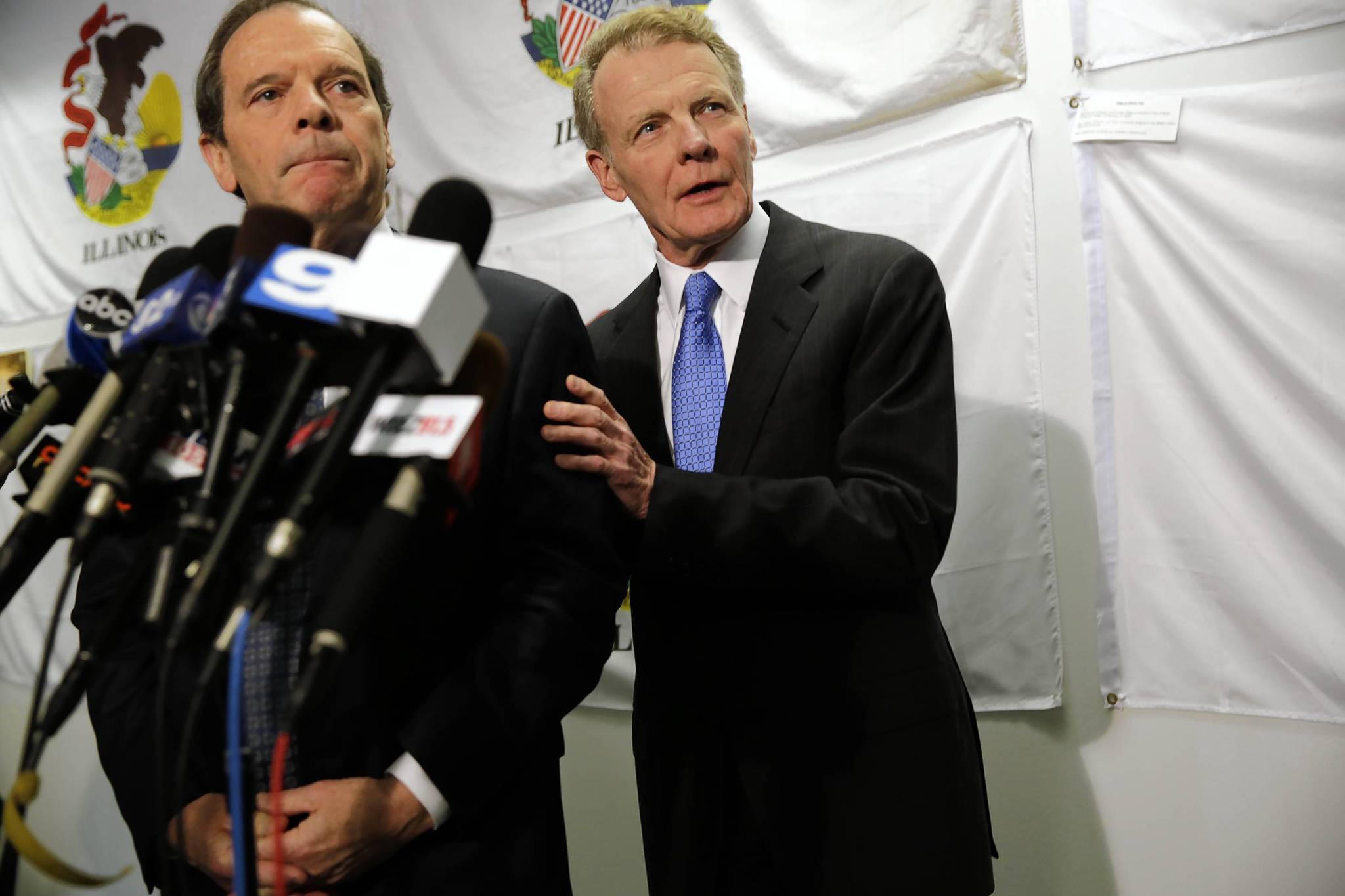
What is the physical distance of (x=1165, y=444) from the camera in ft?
6.92

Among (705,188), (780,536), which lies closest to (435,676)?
(780,536)

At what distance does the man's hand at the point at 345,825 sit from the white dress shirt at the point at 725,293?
2.41ft

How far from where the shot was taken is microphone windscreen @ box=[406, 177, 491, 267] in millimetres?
871

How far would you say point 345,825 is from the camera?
38.0 inches

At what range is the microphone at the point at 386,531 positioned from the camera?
0.64 metres

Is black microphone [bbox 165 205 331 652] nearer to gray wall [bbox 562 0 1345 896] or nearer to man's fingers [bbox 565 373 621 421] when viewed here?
man's fingers [bbox 565 373 621 421]

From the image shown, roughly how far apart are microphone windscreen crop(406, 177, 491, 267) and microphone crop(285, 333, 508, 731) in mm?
194

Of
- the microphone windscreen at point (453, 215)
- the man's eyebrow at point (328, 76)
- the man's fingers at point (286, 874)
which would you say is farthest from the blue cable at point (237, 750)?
the man's eyebrow at point (328, 76)

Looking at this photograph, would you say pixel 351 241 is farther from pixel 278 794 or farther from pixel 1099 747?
pixel 1099 747

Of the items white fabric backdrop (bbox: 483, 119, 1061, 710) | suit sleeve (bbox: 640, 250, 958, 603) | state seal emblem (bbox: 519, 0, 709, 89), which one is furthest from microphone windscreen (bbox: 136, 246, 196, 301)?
state seal emblem (bbox: 519, 0, 709, 89)

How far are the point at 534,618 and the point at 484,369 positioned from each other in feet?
1.17

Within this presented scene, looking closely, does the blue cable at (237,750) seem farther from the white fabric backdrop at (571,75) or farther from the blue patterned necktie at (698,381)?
the white fabric backdrop at (571,75)

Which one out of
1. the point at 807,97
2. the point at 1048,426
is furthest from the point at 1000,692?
the point at 807,97

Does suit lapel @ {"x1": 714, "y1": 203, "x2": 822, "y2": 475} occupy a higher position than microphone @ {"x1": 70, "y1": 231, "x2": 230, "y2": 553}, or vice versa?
suit lapel @ {"x1": 714, "y1": 203, "x2": 822, "y2": 475}
